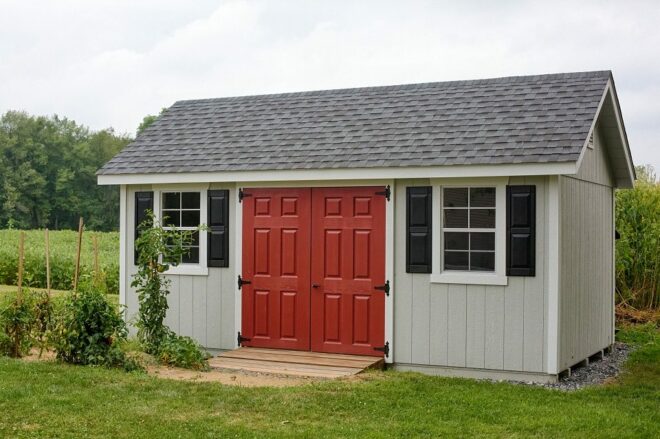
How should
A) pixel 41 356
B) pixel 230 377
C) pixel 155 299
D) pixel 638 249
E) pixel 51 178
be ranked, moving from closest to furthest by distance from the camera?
pixel 230 377
pixel 155 299
pixel 41 356
pixel 638 249
pixel 51 178

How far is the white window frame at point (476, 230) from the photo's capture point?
973 cm

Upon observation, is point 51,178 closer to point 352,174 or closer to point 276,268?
point 276,268

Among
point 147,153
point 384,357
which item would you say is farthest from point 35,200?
point 384,357

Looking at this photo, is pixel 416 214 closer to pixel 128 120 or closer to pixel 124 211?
pixel 124 211

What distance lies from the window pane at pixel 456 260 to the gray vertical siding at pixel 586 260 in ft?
3.59

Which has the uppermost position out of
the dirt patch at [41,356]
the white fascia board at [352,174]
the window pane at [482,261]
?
the white fascia board at [352,174]

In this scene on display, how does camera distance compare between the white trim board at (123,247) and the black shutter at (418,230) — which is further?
the white trim board at (123,247)

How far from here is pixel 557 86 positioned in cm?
1111

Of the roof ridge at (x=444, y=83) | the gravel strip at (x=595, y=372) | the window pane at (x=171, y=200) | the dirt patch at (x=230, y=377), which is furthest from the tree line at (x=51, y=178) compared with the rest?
the dirt patch at (x=230, y=377)

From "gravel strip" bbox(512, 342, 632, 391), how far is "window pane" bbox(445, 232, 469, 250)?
167 cm

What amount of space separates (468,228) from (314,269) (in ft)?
6.83

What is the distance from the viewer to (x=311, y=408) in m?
7.94

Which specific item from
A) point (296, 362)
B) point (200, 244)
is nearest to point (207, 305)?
point (200, 244)

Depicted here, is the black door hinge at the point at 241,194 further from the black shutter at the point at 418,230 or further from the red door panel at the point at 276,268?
the black shutter at the point at 418,230
